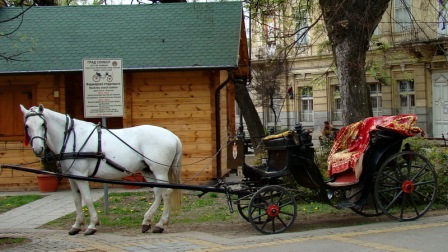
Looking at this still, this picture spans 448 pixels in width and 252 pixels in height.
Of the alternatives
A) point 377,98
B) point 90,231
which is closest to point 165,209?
point 90,231

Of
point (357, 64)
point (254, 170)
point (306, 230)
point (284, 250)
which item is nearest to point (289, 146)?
point (254, 170)

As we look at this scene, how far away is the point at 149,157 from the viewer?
32.8 ft

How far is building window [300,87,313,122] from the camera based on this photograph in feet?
134

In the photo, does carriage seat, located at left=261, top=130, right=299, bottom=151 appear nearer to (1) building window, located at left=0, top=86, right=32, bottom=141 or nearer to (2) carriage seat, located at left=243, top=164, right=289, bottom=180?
(2) carriage seat, located at left=243, top=164, right=289, bottom=180

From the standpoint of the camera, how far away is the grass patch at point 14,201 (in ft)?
43.9

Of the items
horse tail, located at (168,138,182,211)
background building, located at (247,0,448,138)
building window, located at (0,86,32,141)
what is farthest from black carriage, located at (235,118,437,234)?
background building, located at (247,0,448,138)

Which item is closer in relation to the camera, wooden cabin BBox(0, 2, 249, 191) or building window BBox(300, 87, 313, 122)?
wooden cabin BBox(0, 2, 249, 191)

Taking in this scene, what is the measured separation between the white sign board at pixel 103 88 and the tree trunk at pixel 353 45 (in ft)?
14.1

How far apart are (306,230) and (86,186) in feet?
11.8

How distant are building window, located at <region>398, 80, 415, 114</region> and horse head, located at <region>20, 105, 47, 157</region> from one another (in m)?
28.6

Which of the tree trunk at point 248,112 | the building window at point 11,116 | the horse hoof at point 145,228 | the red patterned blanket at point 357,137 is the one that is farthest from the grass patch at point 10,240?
the tree trunk at point 248,112

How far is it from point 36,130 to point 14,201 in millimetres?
5510

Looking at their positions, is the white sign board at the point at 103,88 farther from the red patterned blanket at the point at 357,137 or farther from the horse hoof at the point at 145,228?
the red patterned blanket at the point at 357,137

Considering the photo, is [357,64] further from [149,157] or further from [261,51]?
[261,51]
